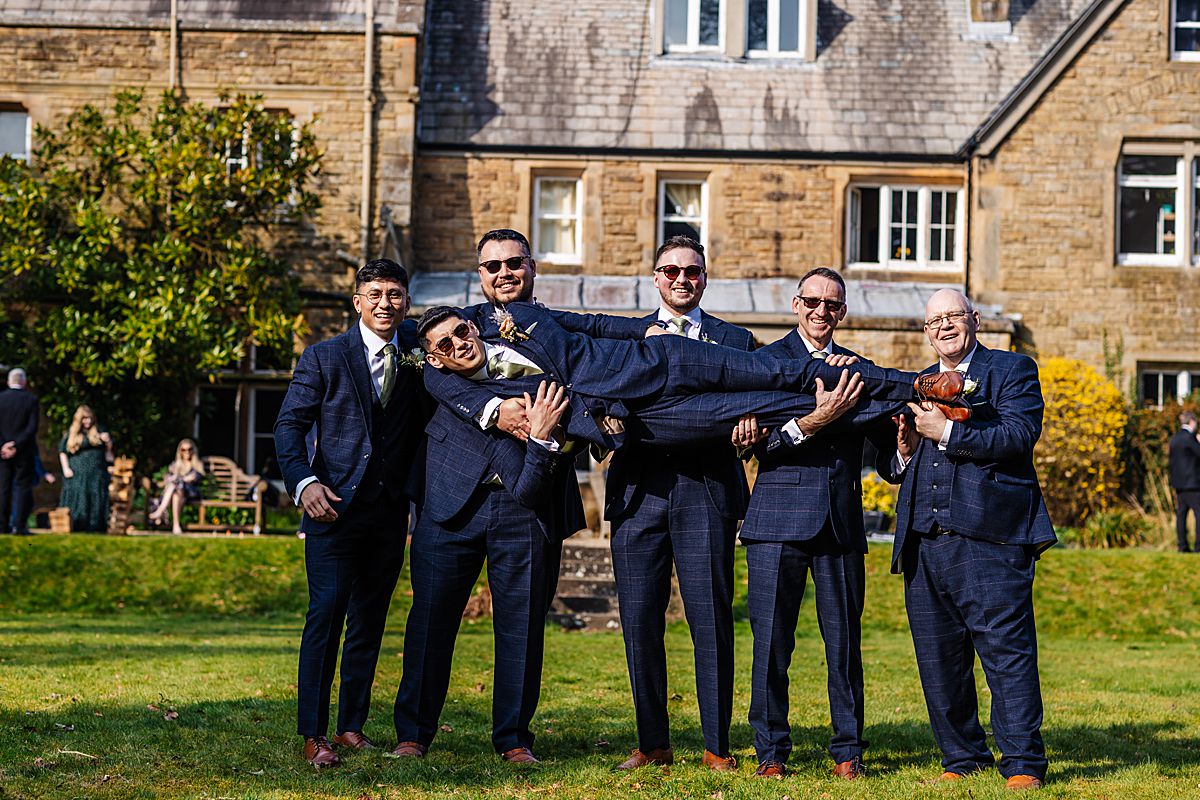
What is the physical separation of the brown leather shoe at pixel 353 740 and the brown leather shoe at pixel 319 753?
0.23 metres

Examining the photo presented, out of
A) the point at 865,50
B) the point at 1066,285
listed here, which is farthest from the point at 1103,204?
the point at 865,50

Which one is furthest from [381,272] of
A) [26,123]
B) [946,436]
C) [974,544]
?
[26,123]

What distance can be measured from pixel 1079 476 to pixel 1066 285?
3318 mm

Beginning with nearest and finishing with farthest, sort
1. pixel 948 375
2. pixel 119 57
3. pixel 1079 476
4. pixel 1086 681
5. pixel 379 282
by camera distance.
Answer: pixel 948 375, pixel 379 282, pixel 1086 681, pixel 1079 476, pixel 119 57

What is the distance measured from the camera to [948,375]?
6.38 meters

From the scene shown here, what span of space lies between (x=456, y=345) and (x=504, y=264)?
0.51 metres

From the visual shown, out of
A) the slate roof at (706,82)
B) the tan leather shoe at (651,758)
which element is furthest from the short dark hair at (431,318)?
the slate roof at (706,82)

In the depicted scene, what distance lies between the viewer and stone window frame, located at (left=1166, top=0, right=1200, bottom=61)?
21.7 metres

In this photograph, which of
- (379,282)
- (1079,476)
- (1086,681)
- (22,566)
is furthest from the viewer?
(1079,476)

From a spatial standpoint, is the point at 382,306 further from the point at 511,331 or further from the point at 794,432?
the point at 794,432

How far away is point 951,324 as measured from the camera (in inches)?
261

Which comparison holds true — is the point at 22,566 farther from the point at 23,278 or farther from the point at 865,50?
the point at 865,50

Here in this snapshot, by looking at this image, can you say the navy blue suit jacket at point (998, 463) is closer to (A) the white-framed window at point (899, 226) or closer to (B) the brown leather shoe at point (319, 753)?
(B) the brown leather shoe at point (319, 753)

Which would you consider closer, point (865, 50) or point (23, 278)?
point (23, 278)
